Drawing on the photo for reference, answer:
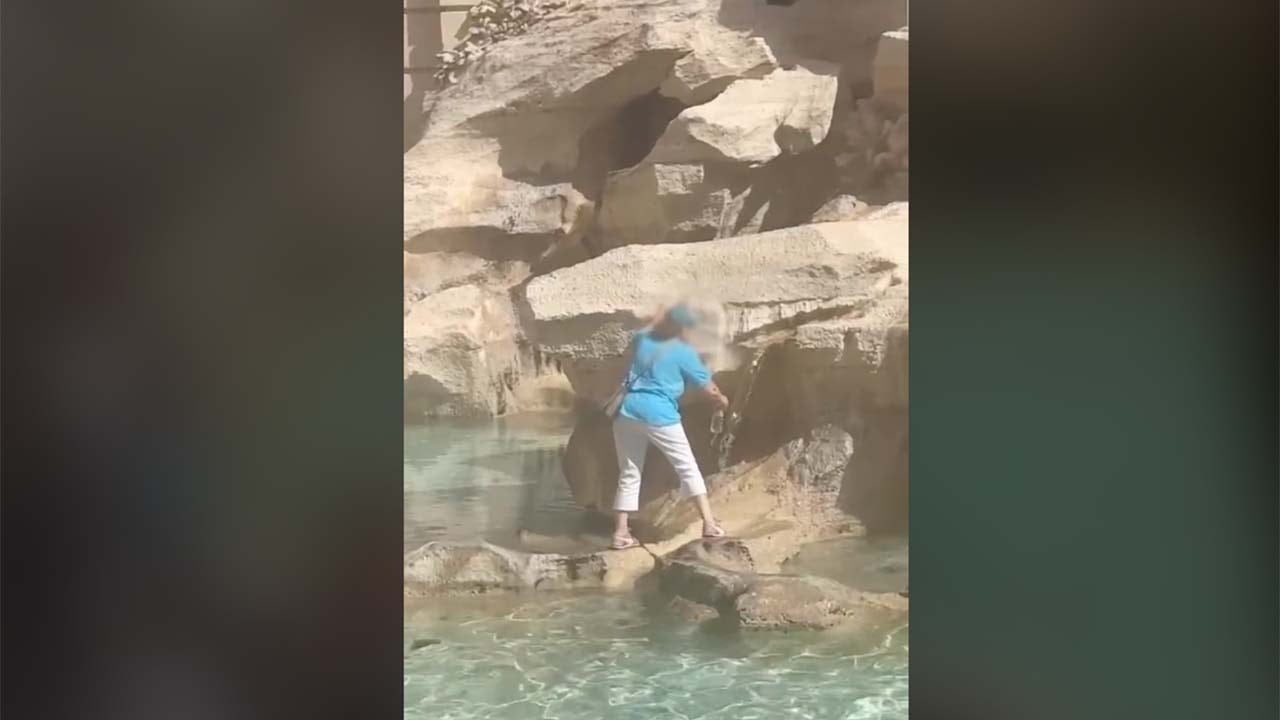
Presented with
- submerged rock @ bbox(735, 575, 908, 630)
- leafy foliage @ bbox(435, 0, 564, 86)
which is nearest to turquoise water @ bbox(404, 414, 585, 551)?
submerged rock @ bbox(735, 575, 908, 630)

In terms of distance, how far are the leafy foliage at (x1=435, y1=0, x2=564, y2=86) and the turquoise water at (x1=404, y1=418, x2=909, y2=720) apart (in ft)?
2.46

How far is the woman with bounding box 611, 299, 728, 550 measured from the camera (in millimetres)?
1697

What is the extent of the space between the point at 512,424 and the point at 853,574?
0.76 metres

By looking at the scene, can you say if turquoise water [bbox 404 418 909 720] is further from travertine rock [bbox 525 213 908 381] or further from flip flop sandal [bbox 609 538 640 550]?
travertine rock [bbox 525 213 908 381]

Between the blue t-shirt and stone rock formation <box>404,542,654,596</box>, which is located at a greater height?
the blue t-shirt

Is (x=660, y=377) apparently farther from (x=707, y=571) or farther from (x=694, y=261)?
(x=707, y=571)

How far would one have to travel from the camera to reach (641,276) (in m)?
1.72
